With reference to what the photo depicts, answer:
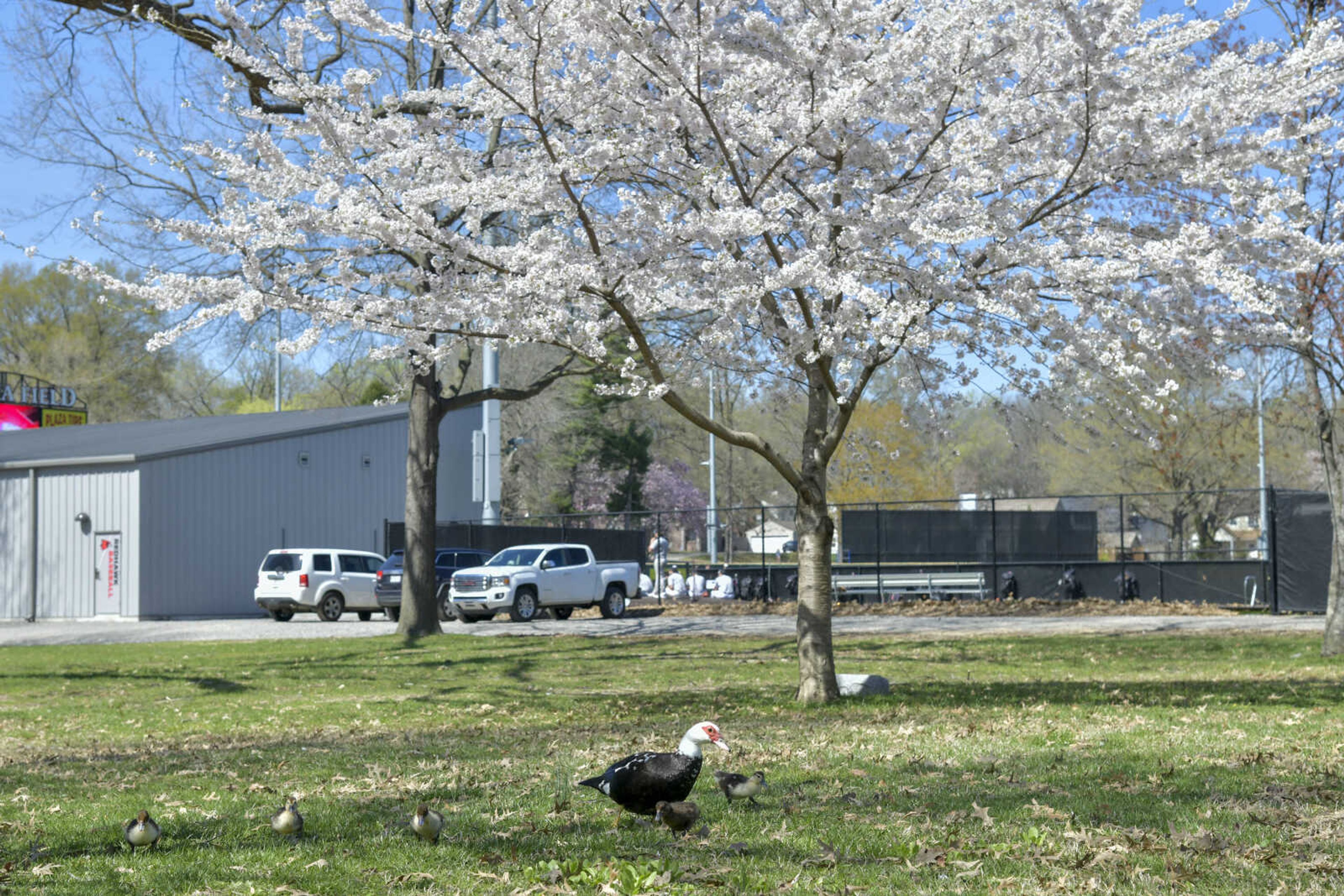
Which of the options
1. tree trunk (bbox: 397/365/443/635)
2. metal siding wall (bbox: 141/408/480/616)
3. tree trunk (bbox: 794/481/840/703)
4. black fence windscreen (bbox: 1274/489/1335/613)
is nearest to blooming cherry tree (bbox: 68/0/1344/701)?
tree trunk (bbox: 794/481/840/703)

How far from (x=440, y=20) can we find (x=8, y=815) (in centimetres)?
622

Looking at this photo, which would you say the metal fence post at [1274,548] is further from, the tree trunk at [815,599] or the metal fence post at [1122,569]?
the tree trunk at [815,599]

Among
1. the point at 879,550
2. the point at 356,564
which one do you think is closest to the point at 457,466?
the point at 356,564

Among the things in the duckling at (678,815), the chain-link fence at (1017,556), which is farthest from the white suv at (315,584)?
the duckling at (678,815)

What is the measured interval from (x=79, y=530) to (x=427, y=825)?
29.2m

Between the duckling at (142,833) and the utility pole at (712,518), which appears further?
the utility pole at (712,518)

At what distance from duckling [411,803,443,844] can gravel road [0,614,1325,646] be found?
15703 mm

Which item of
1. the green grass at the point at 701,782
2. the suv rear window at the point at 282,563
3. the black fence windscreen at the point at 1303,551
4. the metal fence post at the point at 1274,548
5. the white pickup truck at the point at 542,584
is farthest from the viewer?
the suv rear window at the point at 282,563

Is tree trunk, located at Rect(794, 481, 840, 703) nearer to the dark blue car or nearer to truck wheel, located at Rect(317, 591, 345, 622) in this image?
the dark blue car

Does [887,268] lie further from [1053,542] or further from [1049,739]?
[1053,542]

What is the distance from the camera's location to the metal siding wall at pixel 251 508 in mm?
31234

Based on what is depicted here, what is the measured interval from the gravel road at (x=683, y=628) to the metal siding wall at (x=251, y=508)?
2.92 meters

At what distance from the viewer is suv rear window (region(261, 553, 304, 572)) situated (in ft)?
95.1

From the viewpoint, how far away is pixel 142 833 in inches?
215
